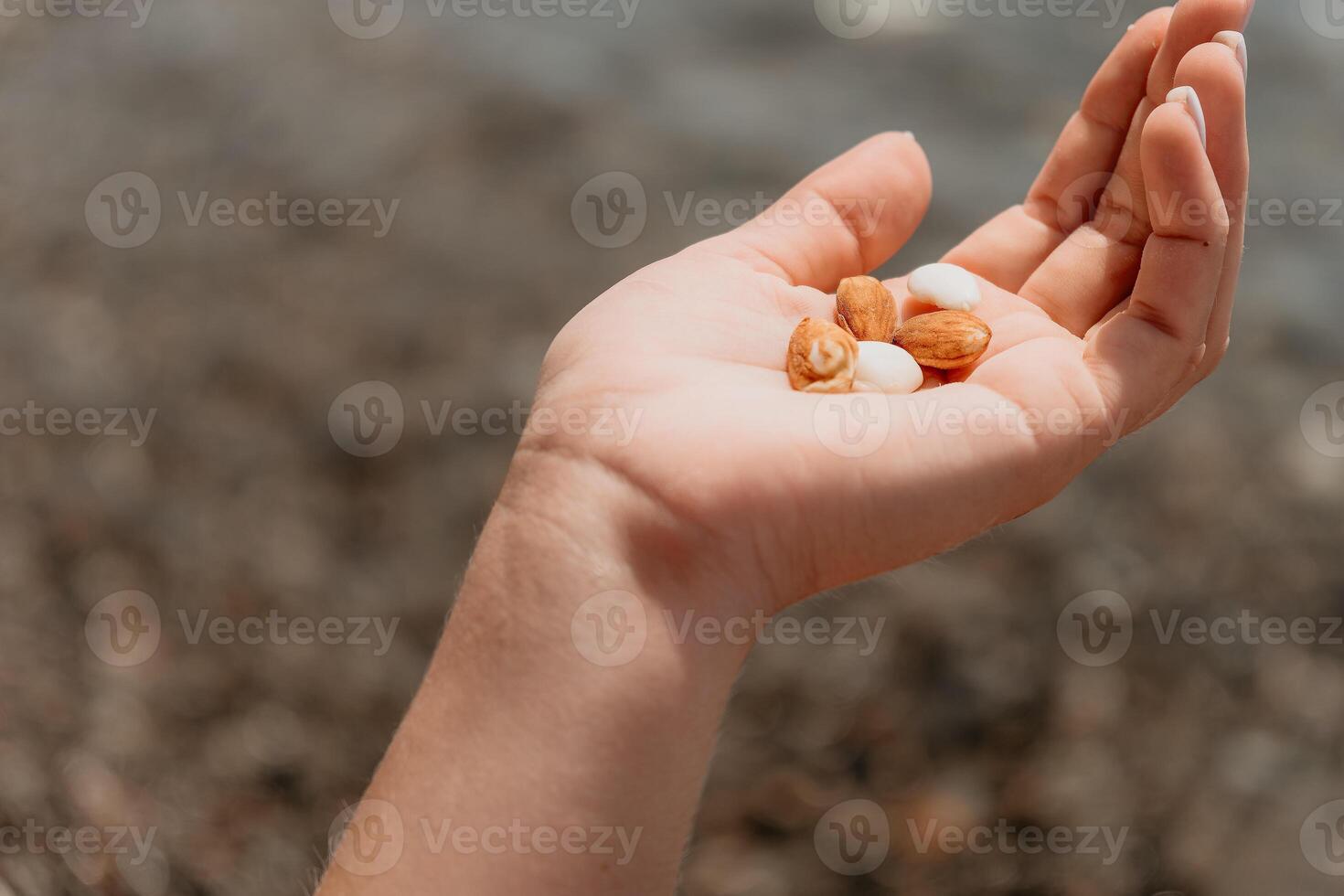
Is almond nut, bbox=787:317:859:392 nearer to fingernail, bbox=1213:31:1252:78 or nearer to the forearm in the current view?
the forearm

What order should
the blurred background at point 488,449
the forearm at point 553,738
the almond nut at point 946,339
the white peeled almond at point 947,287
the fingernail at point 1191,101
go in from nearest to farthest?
the forearm at point 553,738, the fingernail at point 1191,101, the almond nut at point 946,339, the white peeled almond at point 947,287, the blurred background at point 488,449

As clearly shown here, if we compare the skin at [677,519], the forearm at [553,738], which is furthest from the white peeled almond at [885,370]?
the forearm at [553,738]

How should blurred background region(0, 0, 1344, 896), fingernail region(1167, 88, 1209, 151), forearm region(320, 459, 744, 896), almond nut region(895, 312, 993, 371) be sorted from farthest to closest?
blurred background region(0, 0, 1344, 896) < almond nut region(895, 312, 993, 371) < fingernail region(1167, 88, 1209, 151) < forearm region(320, 459, 744, 896)

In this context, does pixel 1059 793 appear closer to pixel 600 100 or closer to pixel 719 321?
pixel 719 321

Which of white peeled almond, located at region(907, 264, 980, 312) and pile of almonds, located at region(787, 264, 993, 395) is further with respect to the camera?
white peeled almond, located at region(907, 264, 980, 312)

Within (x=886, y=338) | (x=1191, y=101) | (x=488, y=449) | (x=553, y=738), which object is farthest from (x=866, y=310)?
(x=488, y=449)

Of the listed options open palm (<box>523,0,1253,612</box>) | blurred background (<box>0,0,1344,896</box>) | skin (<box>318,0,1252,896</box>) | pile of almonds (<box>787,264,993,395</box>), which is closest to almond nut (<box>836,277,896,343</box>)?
pile of almonds (<box>787,264,993,395</box>)

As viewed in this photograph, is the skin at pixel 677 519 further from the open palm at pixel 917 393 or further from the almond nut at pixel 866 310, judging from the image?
the almond nut at pixel 866 310
